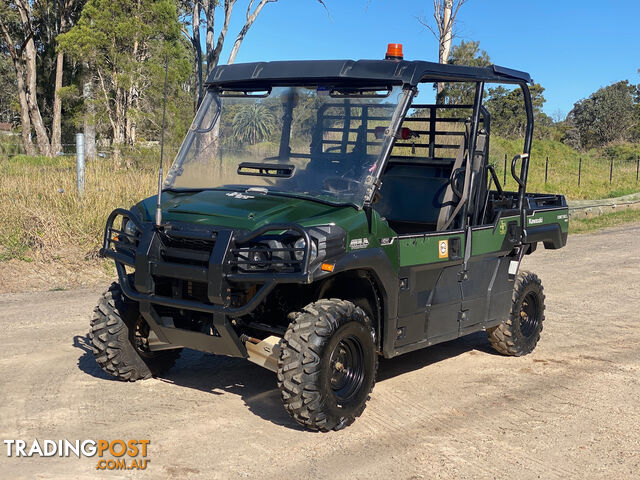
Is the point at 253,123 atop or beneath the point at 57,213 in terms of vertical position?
atop

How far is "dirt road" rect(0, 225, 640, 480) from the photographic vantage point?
460 centimetres

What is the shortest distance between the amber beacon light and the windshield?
343 millimetres

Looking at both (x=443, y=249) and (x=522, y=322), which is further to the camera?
(x=522, y=322)

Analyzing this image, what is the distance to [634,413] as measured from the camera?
18.8 feet

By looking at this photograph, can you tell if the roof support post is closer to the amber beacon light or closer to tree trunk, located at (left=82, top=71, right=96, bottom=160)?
the amber beacon light

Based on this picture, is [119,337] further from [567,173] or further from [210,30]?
[567,173]

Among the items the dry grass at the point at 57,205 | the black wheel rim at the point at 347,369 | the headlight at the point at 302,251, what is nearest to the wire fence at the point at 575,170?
the dry grass at the point at 57,205

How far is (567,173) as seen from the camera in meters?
28.7

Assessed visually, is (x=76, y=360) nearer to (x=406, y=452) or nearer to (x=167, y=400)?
(x=167, y=400)

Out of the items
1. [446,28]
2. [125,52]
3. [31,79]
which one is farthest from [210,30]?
[31,79]

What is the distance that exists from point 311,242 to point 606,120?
4825 centimetres

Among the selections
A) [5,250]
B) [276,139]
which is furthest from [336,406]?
[5,250]

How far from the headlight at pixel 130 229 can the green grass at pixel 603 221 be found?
12790 mm

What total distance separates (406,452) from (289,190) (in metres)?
1.96
